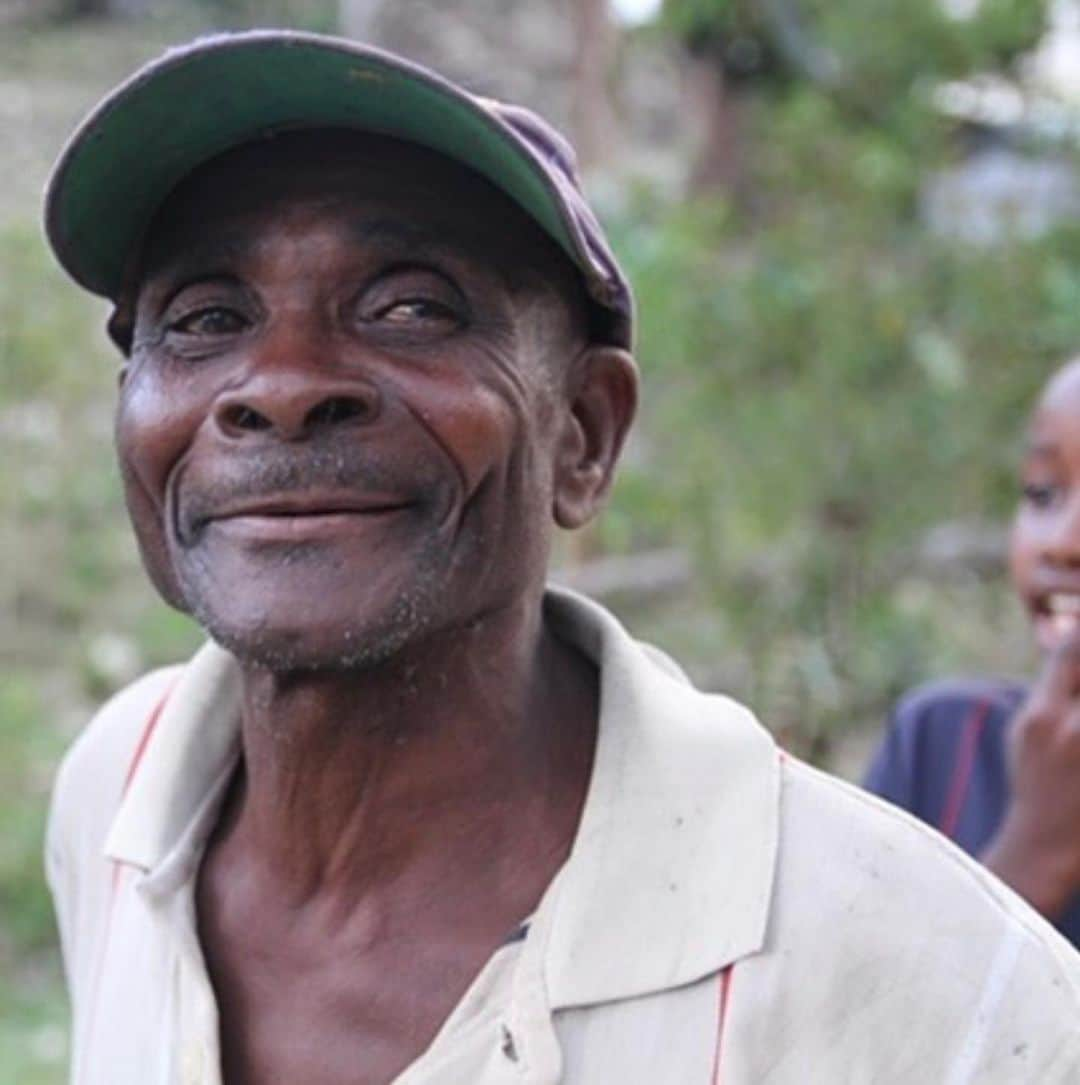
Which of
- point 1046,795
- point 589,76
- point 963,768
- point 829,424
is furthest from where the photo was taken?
point 589,76

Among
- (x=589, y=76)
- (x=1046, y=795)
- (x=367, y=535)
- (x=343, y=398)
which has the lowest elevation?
(x=1046, y=795)

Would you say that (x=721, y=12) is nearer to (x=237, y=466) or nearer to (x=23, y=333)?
(x=23, y=333)

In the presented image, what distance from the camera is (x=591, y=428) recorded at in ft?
5.98

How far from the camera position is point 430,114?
1.57 m

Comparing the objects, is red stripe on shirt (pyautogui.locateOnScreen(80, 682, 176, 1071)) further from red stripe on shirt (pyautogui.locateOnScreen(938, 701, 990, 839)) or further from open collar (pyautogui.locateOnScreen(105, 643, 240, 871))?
red stripe on shirt (pyautogui.locateOnScreen(938, 701, 990, 839))

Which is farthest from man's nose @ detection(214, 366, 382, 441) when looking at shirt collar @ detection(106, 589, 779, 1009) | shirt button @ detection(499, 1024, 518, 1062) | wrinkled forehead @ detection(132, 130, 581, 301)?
shirt button @ detection(499, 1024, 518, 1062)

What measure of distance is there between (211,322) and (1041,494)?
145cm

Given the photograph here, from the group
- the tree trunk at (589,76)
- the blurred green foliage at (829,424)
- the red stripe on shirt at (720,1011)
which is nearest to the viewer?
the red stripe on shirt at (720,1011)

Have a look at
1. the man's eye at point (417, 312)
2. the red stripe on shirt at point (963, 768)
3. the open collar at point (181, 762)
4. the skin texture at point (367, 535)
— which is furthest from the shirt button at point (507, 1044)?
the red stripe on shirt at point (963, 768)

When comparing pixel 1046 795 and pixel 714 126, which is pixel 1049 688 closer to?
pixel 1046 795

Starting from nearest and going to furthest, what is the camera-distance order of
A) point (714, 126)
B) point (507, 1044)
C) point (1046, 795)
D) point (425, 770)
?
point (507, 1044) → point (425, 770) → point (1046, 795) → point (714, 126)

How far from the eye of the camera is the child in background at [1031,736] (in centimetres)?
256

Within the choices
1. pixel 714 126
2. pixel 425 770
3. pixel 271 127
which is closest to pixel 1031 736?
pixel 425 770

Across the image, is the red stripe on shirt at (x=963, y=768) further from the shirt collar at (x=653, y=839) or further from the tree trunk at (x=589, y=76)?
the tree trunk at (x=589, y=76)
